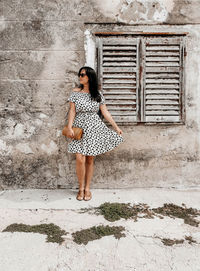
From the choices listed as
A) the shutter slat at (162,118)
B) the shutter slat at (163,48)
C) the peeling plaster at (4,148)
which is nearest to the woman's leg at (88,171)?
the shutter slat at (162,118)

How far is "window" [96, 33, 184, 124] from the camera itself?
411cm

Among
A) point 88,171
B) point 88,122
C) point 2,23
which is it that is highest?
point 2,23

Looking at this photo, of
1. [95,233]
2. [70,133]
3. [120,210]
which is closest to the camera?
[95,233]

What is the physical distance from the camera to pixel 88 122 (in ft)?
12.4

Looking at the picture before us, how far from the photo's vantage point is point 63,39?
411cm

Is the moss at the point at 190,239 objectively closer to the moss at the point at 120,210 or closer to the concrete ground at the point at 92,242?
the concrete ground at the point at 92,242

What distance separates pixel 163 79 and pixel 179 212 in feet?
6.86

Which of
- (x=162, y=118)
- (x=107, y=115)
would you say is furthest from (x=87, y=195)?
(x=162, y=118)

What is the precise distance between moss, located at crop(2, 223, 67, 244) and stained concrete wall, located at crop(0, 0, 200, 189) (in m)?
1.22

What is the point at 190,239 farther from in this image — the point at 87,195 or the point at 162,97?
the point at 162,97

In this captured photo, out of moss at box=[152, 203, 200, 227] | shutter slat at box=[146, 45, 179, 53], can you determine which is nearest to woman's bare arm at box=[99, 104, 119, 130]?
shutter slat at box=[146, 45, 179, 53]

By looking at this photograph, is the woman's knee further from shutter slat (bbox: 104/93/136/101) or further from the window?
shutter slat (bbox: 104/93/136/101)

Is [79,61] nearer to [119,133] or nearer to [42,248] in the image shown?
[119,133]

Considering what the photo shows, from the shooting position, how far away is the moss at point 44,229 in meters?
2.86
